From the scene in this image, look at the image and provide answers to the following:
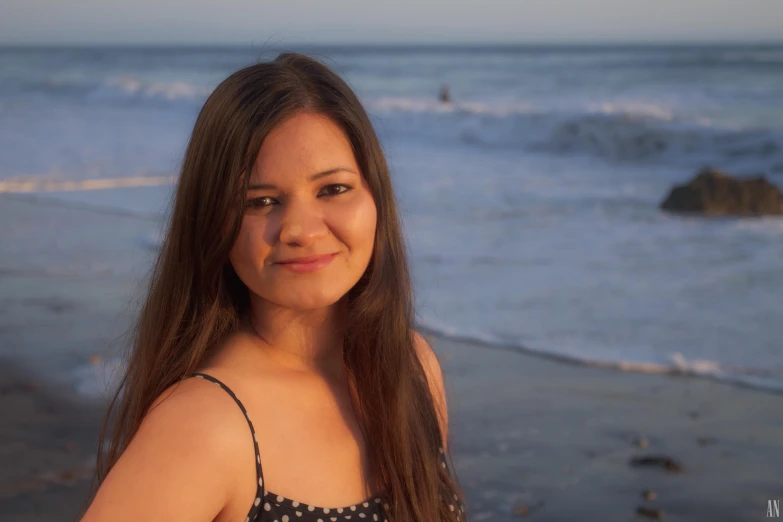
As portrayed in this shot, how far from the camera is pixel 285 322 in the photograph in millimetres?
2285

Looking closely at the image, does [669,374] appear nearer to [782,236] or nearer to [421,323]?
[421,323]

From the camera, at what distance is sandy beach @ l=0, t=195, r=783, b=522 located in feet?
14.1

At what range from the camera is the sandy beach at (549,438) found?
169 inches

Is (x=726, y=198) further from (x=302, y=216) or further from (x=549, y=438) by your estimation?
(x=302, y=216)

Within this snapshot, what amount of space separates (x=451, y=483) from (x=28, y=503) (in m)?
2.49

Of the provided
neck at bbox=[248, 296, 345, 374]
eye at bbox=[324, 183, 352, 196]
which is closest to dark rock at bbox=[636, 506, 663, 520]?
neck at bbox=[248, 296, 345, 374]

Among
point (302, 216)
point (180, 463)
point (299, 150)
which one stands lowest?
point (180, 463)

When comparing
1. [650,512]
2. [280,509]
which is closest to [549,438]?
[650,512]

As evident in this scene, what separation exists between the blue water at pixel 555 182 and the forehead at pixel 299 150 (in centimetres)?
104

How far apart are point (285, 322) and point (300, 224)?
31 cm

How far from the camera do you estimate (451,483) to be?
247 cm

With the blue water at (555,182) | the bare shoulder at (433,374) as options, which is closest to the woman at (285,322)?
the bare shoulder at (433,374)

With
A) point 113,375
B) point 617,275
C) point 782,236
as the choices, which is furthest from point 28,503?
point 782,236

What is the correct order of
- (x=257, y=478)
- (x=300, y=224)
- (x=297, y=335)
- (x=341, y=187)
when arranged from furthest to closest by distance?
(x=297, y=335)
(x=341, y=187)
(x=300, y=224)
(x=257, y=478)
